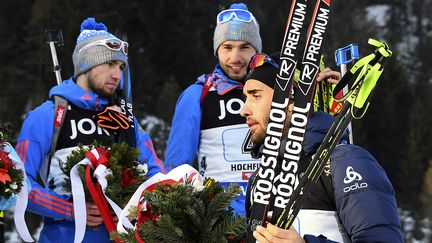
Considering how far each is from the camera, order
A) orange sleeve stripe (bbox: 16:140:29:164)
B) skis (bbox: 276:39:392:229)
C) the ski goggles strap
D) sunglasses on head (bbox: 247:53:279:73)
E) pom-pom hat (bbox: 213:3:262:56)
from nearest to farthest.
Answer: skis (bbox: 276:39:392:229) → sunglasses on head (bbox: 247:53:279:73) → orange sleeve stripe (bbox: 16:140:29:164) → the ski goggles strap → pom-pom hat (bbox: 213:3:262:56)

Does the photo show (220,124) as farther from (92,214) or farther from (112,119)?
(92,214)

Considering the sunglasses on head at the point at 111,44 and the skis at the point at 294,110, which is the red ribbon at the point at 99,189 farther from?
the skis at the point at 294,110

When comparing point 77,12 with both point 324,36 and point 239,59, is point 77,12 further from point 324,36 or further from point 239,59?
point 324,36

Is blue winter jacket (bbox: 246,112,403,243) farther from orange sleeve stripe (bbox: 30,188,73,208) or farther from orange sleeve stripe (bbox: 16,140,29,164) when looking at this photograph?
orange sleeve stripe (bbox: 16,140,29,164)

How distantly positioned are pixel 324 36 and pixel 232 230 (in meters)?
0.85

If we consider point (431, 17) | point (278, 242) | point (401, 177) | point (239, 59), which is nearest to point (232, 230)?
point (278, 242)

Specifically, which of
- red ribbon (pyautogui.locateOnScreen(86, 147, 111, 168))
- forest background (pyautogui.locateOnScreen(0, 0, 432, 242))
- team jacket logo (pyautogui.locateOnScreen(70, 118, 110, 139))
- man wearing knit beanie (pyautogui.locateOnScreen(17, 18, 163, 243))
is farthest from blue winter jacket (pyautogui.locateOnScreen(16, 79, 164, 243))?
forest background (pyautogui.locateOnScreen(0, 0, 432, 242))

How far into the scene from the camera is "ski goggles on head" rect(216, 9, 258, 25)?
6.40 m

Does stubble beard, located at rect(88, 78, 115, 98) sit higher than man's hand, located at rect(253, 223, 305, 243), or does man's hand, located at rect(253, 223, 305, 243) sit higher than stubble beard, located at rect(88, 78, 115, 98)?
stubble beard, located at rect(88, 78, 115, 98)

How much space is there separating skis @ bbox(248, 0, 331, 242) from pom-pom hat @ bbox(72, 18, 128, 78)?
9.05 feet

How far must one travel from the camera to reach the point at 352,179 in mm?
3217

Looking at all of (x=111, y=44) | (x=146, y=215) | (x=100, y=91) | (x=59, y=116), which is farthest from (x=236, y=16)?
(x=146, y=215)

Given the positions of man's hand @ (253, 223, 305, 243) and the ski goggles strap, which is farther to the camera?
the ski goggles strap

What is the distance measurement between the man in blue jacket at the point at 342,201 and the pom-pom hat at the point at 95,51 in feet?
8.03
